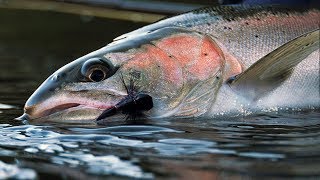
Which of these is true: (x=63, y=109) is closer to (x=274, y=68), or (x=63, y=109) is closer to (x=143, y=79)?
(x=143, y=79)

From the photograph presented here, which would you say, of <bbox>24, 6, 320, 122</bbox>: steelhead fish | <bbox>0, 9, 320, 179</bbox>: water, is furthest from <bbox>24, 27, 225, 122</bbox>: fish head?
<bbox>0, 9, 320, 179</bbox>: water

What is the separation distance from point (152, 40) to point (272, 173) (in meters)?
1.27

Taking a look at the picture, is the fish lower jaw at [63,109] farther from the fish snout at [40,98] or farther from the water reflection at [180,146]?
the water reflection at [180,146]

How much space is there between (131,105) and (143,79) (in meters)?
0.14

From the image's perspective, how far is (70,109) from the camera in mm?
3117

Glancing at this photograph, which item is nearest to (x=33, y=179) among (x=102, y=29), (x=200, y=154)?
(x=200, y=154)

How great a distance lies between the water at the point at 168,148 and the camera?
2188 millimetres

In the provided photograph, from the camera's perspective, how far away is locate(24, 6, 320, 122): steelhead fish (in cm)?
312

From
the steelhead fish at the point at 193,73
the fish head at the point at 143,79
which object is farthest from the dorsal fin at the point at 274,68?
the fish head at the point at 143,79

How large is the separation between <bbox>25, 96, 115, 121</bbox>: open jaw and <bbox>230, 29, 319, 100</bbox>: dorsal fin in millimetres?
589

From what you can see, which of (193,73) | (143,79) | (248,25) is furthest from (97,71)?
(248,25)

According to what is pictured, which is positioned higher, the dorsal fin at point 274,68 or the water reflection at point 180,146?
the dorsal fin at point 274,68

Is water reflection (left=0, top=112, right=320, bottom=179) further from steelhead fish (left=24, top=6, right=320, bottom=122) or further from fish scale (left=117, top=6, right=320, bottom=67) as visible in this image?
fish scale (left=117, top=6, right=320, bottom=67)

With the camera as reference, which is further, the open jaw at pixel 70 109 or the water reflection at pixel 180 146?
the open jaw at pixel 70 109
